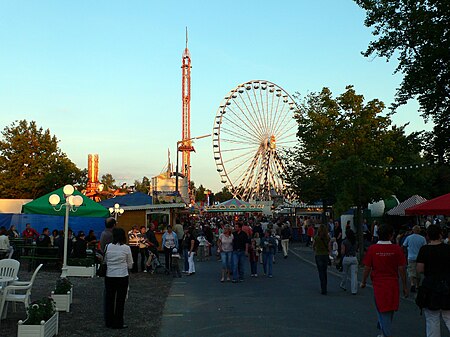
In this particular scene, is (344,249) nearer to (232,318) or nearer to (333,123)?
(232,318)

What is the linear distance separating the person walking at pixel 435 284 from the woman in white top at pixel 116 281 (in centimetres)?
483

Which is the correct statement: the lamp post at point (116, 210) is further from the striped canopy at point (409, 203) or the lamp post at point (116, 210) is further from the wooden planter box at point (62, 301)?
the wooden planter box at point (62, 301)

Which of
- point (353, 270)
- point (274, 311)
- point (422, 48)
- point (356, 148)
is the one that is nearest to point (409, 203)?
point (356, 148)

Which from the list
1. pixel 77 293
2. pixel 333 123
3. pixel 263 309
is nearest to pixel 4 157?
pixel 333 123

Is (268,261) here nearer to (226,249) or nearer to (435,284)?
(226,249)

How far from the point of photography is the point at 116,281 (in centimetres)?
936

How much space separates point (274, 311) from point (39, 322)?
187 inches

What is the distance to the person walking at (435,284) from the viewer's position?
6398 mm

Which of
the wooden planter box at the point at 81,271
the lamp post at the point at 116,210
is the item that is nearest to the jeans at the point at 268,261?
the wooden planter box at the point at 81,271

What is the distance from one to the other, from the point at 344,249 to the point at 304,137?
17223 mm

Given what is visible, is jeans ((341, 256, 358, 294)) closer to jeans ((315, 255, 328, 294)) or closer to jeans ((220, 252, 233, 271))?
jeans ((315, 255, 328, 294))

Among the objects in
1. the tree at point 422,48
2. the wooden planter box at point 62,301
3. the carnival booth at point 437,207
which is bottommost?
the wooden planter box at point 62,301

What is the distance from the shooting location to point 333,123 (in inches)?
1033

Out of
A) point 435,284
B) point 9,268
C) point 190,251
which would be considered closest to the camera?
point 435,284
